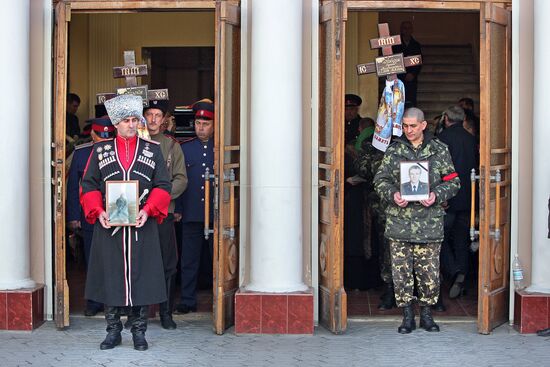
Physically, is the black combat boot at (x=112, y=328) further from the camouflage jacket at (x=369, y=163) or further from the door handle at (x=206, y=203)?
the camouflage jacket at (x=369, y=163)

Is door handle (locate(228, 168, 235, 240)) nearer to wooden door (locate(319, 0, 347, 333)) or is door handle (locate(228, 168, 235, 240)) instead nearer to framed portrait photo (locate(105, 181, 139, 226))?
wooden door (locate(319, 0, 347, 333))

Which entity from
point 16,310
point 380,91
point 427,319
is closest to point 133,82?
point 16,310

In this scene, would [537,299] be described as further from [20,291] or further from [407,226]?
[20,291]

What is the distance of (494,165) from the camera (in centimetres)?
943

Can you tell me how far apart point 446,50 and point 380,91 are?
2.31m

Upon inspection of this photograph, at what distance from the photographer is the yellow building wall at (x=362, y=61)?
14125 millimetres

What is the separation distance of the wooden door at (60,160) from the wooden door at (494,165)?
10.6 ft

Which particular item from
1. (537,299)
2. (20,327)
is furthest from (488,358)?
(20,327)

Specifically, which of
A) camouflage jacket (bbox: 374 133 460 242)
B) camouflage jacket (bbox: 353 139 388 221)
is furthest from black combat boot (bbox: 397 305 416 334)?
camouflage jacket (bbox: 353 139 388 221)

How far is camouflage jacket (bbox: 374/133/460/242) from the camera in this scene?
367 inches

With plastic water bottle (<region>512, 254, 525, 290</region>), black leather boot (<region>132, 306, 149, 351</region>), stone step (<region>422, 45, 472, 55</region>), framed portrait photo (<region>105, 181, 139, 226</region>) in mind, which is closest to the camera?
framed portrait photo (<region>105, 181, 139, 226</region>)

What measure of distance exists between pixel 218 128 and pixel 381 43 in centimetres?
157

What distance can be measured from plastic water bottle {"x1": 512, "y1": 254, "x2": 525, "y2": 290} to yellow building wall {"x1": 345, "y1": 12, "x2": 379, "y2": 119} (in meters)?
4.83

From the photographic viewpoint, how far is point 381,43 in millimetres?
9727
